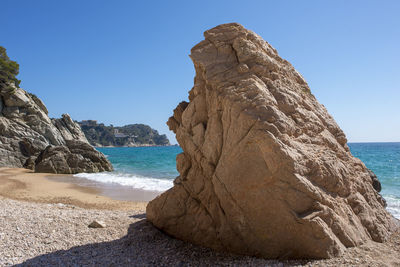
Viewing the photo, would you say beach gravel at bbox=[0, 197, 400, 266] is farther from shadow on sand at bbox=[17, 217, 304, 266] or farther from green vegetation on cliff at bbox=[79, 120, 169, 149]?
green vegetation on cliff at bbox=[79, 120, 169, 149]

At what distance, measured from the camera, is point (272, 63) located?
6.32m

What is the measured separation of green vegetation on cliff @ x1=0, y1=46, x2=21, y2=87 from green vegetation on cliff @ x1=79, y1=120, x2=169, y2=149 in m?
106

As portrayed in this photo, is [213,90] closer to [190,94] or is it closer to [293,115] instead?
[190,94]

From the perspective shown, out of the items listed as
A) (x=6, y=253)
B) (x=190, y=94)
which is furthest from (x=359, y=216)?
(x=6, y=253)

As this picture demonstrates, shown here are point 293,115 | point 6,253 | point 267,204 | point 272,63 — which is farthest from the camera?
point 272,63

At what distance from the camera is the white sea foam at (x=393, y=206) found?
11.3 metres

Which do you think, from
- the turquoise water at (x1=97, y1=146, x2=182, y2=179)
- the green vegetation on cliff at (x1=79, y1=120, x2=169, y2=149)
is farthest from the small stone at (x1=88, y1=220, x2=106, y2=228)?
the green vegetation on cliff at (x1=79, y1=120, x2=169, y2=149)

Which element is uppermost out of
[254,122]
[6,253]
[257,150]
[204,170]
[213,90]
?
[213,90]

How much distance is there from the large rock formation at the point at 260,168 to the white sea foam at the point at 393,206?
621cm

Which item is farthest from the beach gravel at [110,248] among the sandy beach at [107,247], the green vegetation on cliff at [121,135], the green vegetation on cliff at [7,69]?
the green vegetation on cliff at [121,135]

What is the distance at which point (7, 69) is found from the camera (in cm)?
3378

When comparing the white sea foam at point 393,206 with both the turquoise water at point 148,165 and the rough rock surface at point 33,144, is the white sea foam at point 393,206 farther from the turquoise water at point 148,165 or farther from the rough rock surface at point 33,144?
the rough rock surface at point 33,144

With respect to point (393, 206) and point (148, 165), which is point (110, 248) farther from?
point (148, 165)

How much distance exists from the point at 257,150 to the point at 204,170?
4.97 ft
